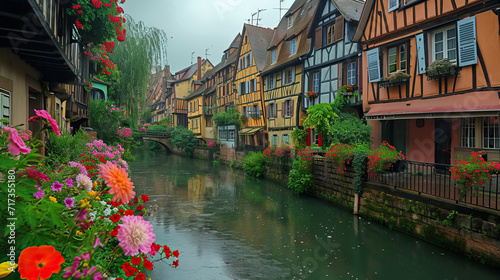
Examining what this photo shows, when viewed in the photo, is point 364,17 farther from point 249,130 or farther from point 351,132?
point 249,130

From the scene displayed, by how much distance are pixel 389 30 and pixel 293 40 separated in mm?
10419

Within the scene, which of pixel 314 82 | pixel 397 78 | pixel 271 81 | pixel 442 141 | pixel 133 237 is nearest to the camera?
pixel 133 237

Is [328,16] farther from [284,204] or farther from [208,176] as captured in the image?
[208,176]

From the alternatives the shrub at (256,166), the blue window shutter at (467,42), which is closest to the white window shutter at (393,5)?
the blue window shutter at (467,42)

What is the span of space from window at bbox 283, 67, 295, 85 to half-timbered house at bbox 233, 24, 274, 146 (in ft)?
13.7

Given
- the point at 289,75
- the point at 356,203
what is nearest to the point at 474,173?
the point at 356,203

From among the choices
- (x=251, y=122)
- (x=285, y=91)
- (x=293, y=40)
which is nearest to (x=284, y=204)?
(x=285, y=91)

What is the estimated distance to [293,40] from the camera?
22734mm

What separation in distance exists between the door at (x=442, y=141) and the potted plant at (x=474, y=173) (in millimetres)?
4347

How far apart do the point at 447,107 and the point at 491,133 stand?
4.55ft

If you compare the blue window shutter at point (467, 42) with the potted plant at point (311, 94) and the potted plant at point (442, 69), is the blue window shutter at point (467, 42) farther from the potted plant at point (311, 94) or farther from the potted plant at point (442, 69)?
the potted plant at point (311, 94)

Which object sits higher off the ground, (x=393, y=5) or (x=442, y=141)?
(x=393, y=5)

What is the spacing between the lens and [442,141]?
12.0m

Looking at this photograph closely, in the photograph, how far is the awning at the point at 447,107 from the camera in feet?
30.7
